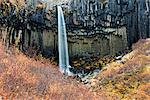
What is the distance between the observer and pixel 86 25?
31.8 metres

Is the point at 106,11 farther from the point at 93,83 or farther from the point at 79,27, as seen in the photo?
the point at 93,83

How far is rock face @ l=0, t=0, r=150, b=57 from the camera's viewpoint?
3045 cm

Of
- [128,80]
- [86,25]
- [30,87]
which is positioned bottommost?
[128,80]

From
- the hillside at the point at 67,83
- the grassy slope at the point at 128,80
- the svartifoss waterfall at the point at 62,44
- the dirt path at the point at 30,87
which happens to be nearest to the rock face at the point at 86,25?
the svartifoss waterfall at the point at 62,44

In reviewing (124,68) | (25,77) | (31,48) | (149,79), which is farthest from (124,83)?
(31,48)

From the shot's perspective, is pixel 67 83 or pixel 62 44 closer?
pixel 67 83

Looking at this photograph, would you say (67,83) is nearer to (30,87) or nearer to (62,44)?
(30,87)

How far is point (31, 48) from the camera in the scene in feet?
98.6

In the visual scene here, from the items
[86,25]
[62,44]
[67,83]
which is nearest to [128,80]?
[67,83]

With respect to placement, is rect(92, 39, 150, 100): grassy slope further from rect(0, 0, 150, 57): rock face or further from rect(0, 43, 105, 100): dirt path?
rect(0, 0, 150, 57): rock face

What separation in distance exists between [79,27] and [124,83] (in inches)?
554

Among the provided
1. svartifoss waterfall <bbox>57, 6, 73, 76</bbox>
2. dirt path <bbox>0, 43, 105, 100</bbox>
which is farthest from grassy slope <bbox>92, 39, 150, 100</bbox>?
svartifoss waterfall <bbox>57, 6, 73, 76</bbox>

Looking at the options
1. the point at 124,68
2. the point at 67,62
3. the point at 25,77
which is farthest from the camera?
the point at 67,62

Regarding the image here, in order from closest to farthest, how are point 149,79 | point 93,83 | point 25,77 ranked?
point 25,77 < point 149,79 < point 93,83
